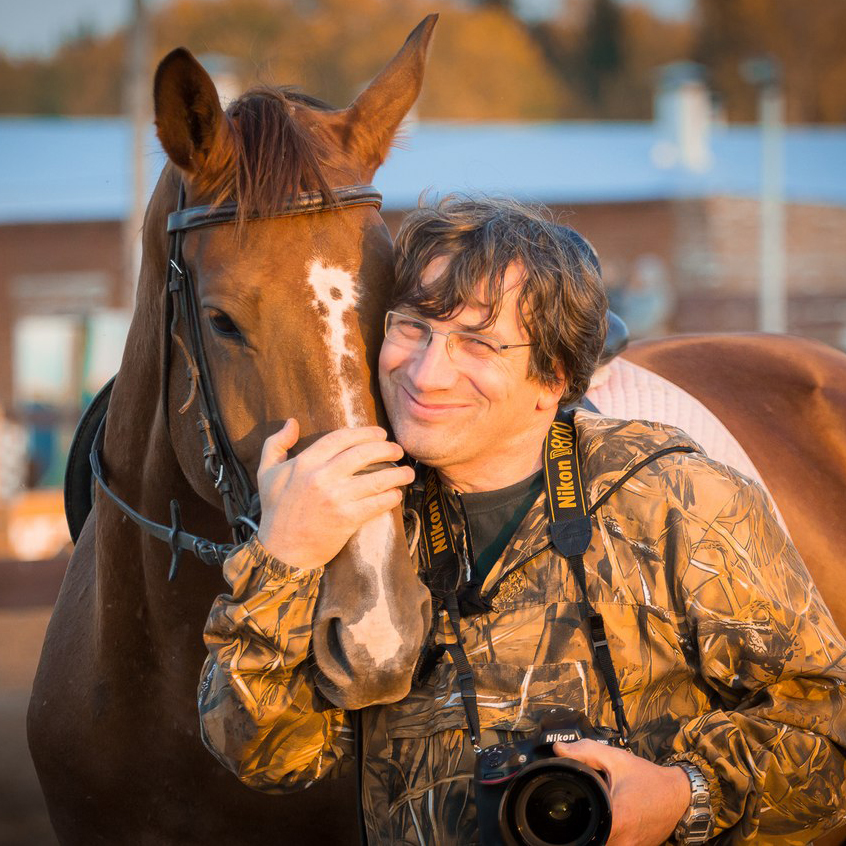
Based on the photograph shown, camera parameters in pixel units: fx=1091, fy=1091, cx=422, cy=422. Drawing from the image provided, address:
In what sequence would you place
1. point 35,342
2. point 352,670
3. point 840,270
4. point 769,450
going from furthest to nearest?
point 840,270
point 35,342
point 769,450
point 352,670

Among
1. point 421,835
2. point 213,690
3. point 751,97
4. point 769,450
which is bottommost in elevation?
point 421,835

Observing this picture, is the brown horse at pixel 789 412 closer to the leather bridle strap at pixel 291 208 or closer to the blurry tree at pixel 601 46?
the leather bridle strap at pixel 291 208

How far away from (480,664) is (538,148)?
23.0 metres

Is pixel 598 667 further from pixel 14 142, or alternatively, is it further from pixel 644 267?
pixel 14 142

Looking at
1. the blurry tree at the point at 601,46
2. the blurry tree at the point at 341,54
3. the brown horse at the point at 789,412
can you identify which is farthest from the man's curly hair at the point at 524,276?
the blurry tree at the point at 601,46

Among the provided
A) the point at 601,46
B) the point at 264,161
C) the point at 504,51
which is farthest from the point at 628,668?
the point at 601,46

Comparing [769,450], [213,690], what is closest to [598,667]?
[213,690]

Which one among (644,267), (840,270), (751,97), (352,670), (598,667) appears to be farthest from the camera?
(751,97)

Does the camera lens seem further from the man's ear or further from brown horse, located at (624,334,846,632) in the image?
brown horse, located at (624,334,846,632)

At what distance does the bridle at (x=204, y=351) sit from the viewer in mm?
2094

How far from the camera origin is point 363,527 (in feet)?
6.12

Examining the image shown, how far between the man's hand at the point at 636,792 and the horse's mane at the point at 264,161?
1120 millimetres

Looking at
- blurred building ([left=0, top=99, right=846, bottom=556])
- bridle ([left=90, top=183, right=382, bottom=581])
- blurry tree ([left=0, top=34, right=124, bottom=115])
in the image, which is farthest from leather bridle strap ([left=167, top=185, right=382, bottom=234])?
blurry tree ([left=0, top=34, right=124, bottom=115])

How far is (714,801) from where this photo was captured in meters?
1.89
